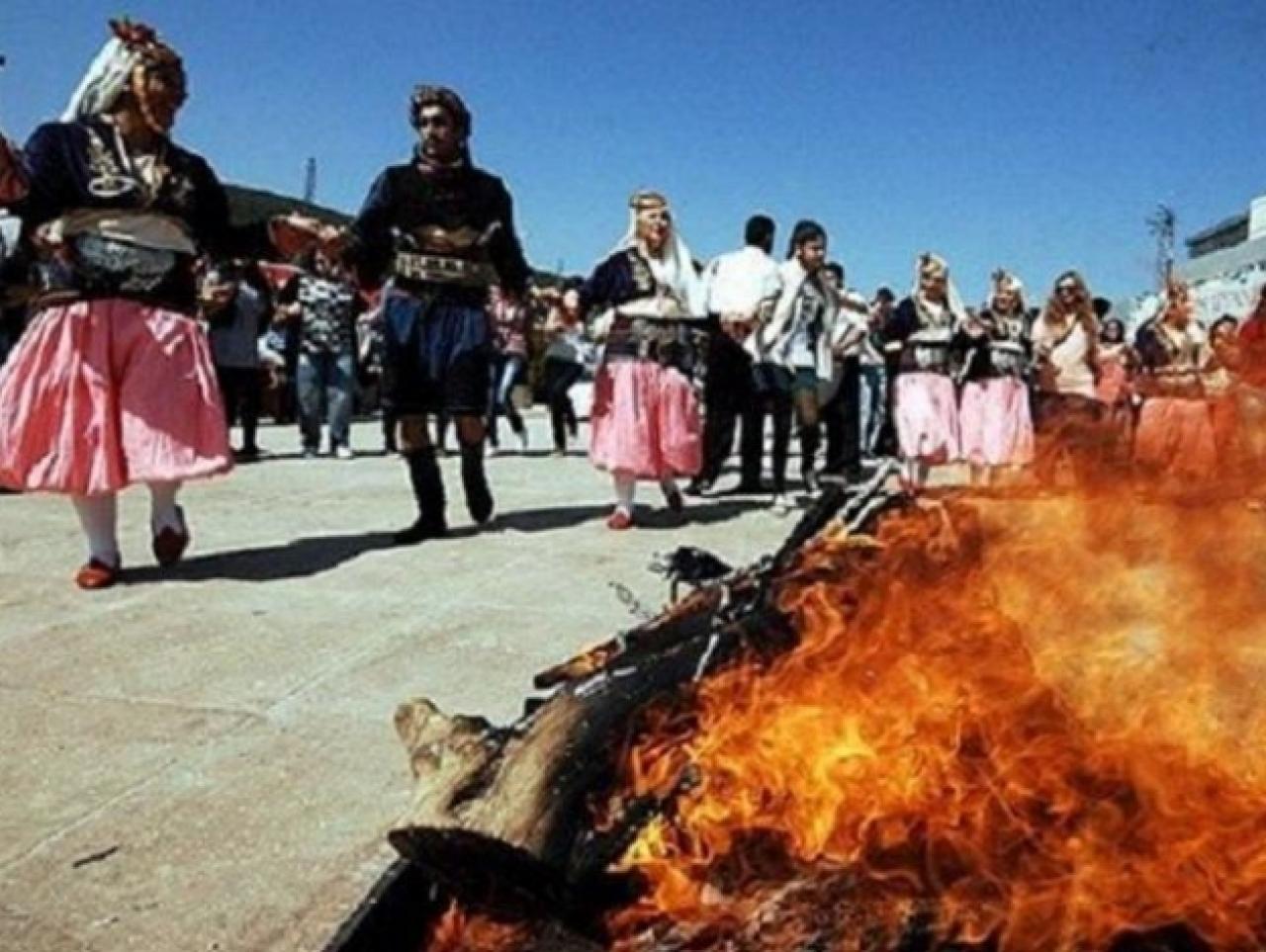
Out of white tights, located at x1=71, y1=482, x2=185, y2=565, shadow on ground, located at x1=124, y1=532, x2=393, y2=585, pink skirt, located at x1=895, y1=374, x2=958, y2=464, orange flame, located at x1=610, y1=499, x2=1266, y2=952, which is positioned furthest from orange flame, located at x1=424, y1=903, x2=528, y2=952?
pink skirt, located at x1=895, y1=374, x2=958, y2=464

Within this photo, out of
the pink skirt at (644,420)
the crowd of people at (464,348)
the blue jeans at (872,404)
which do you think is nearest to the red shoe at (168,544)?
the crowd of people at (464,348)

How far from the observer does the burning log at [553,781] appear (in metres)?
1.64

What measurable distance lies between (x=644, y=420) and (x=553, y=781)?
5.19 m

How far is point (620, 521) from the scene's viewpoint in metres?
6.61

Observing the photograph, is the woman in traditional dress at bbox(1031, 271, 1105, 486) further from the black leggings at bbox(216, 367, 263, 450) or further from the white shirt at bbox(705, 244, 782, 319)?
the black leggings at bbox(216, 367, 263, 450)

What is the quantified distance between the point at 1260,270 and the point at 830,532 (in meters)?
12.7

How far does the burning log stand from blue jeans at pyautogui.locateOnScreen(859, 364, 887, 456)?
34.4ft

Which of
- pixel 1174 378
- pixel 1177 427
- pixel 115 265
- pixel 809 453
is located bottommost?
pixel 809 453

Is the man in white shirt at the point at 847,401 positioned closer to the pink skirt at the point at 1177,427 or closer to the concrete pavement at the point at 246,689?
the pink skirt at the point at 1177,427

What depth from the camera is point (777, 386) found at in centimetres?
883

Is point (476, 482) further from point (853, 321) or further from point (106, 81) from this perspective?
point (853, 321)

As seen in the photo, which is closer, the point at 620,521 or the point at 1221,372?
the point at 620,521

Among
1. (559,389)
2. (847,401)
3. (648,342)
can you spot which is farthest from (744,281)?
(559,389)

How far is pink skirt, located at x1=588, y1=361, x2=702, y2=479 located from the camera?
6762mm
